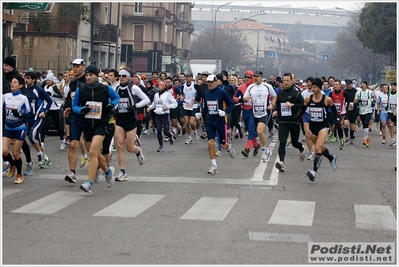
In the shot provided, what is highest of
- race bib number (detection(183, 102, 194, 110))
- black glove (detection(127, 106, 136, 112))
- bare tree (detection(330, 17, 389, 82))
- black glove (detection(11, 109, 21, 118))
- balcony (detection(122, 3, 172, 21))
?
balcony (detection(122, 3, 172, 21))

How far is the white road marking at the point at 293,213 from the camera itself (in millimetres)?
9867

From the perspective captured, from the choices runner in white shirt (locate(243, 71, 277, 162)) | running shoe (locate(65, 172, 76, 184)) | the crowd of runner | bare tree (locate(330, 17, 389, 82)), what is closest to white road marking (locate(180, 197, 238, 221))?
the crowd of runner

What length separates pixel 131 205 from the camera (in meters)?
11.1

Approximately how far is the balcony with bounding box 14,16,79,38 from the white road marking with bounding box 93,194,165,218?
117 feet

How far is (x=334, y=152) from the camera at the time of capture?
21047 mm

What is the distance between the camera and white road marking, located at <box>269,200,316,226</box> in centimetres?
987

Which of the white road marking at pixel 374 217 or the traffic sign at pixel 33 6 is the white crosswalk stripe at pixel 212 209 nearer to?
the white road marking at pixel 374 217

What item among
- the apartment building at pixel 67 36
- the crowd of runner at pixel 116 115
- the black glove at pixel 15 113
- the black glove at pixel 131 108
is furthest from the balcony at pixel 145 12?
the black glove at pixel 15 113

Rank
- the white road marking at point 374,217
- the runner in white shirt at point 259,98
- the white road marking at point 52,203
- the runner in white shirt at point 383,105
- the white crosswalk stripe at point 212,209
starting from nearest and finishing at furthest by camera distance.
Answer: the white road marking at point 374,217 < the white crosswalk stripe at point 212,209 < the white road marking at point 52,203 < the runner in white shirt at point 259,98 < the runner in white shirt at point 383,105

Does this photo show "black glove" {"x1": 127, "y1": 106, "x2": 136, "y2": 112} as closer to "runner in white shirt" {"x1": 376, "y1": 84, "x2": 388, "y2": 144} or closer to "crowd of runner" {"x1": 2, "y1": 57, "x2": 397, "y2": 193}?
"crowd of runner" {"x1": 2, "y1": 57, "x2": 397, "y2": 193}

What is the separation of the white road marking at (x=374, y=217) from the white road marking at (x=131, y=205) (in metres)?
2.61

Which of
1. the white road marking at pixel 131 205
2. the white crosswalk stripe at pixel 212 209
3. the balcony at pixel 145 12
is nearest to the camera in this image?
the white crosswalk stripe at pixel 212 209

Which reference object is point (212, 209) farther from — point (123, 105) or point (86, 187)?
point (123, 105)

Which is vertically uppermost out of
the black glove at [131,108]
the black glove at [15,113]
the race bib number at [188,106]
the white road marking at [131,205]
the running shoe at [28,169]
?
the black glove at [131,108]
